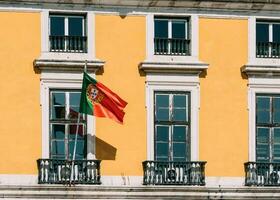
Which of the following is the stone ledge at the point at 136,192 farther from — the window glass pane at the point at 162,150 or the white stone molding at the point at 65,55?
the white stone molding at the point at 65,55

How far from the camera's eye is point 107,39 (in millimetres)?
33281

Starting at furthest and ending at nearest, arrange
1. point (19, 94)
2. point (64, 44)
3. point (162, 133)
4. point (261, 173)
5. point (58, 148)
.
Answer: point (261, 173) → point (162, 133) → point (64, 44) → point (58, 148) → point (19, 94)

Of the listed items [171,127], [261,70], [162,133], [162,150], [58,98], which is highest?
[261,70]

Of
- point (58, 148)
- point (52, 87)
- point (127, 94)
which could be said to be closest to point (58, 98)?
point (52, 87)

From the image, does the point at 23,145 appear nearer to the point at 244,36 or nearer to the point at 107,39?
the point at 107,39

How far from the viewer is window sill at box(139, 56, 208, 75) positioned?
1300 inches

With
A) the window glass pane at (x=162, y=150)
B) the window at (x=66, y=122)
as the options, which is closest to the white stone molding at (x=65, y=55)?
the window at (x=66, y=122)

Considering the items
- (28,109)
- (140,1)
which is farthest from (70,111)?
(140,1)

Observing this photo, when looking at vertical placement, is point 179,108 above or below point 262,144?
above

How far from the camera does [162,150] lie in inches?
1307

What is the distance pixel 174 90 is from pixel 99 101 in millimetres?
2291

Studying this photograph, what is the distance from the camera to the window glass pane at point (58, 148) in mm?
32625

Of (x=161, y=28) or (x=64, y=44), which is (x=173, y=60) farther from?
(x=64, y=44)

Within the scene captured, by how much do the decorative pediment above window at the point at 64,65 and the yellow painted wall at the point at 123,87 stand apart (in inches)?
16.5
